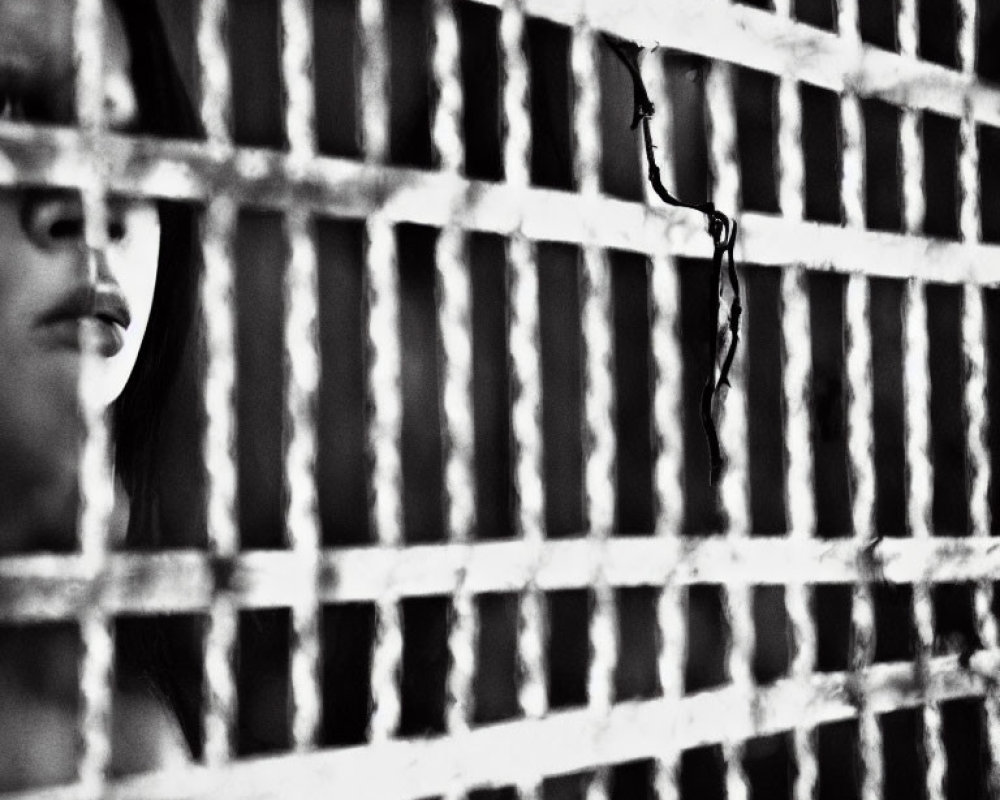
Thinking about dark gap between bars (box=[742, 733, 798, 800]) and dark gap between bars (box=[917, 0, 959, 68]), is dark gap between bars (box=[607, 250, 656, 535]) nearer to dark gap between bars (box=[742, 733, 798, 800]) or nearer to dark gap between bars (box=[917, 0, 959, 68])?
dark gap between bars (box=[742, 733, 798, 800])

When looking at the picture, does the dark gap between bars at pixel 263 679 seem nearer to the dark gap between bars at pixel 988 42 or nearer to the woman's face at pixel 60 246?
the woman's face at pixel 60 246

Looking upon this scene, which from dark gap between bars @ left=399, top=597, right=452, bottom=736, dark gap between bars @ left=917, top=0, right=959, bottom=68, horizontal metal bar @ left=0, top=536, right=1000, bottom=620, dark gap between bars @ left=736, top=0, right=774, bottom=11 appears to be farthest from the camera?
dark gap between bars @ left=917, top=0, right=959, bottom=68

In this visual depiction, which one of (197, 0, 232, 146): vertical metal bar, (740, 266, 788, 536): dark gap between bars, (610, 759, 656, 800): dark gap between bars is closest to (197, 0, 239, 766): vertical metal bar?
(197, 0, 232, 146): vertical metal bar

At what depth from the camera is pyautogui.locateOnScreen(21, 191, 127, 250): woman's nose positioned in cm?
54

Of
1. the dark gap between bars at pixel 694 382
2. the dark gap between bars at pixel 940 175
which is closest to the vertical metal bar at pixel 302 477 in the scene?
the dark gap between bars at pixel 694 382

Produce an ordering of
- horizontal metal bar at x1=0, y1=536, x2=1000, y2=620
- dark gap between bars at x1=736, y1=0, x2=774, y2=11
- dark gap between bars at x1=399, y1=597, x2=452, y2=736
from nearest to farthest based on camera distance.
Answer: horizontal metal bar at x1=0, y1=536, x2=1000, y2=620, dark gap between bars at x1=399, y1=597, x2=452, y2=736, dark gap between bars at x1=736, y1=0, x2=774, y2=11

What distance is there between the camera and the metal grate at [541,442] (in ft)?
1.81

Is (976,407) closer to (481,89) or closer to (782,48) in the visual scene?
(782,48)

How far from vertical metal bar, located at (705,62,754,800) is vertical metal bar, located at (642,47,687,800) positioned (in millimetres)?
29

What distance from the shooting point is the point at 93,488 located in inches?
21.0

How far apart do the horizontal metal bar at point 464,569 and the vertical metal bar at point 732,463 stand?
0.01 metres

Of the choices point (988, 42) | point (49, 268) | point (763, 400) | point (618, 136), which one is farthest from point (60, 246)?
point (988, 42)

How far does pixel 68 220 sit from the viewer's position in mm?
548

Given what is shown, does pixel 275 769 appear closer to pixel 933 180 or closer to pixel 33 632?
pixel 33 632
